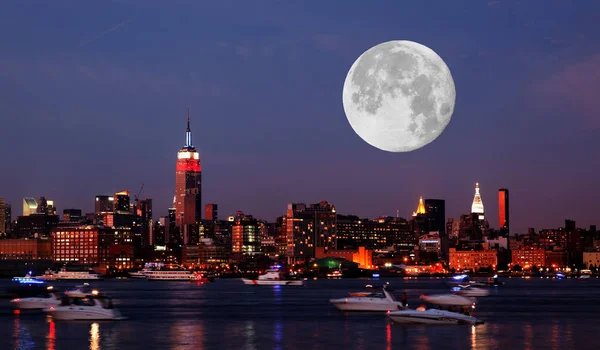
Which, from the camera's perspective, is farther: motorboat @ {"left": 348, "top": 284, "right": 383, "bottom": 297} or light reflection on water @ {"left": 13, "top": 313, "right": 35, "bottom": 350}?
motorboat @ {"left": 348, "top": 284, "right": 383, "bottom": 297}

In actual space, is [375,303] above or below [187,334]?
above

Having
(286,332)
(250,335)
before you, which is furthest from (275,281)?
(250,335)

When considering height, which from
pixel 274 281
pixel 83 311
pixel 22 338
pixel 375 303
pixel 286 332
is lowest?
pixel 274 281

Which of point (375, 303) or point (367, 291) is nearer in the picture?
point (375, 303)

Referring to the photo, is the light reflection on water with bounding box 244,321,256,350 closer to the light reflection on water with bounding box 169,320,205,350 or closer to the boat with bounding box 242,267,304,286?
the light reflection on water with bounding box 169,320,205,350

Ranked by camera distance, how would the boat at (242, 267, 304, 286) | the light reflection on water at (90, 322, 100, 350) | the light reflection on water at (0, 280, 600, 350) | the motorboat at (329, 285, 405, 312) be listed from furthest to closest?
the boat at (242, 267, 304, 286) < the motorboat at (329, 285, 405, 312) < the light reflection on water at (0, 280, 600, 350) < the light reflection on water at (90, 322, 100, 350)

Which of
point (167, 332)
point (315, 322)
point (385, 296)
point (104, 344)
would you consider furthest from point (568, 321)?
point (104, 344)

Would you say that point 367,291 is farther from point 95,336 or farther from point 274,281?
point 95,336

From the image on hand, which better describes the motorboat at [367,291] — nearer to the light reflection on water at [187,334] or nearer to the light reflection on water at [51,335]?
the light reflection on water at [187,334]

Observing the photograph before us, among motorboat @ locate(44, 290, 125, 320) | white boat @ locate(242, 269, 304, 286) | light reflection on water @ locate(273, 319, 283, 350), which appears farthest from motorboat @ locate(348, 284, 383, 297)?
white boat @ locate(242, 269, 304, 286)

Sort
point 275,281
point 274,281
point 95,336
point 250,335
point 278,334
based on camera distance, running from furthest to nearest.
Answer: point 274,281, point 275,281, point 278,334, point 250,335, point 95,336

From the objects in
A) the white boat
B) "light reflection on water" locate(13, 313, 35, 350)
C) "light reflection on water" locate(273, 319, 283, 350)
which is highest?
"light reflection on water" locate(13, 313, 35, 350)

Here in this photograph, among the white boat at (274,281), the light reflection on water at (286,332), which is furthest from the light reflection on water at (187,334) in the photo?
the white boat at (274,281)

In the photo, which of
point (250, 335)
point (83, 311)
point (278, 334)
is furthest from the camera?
point (83, 311)
